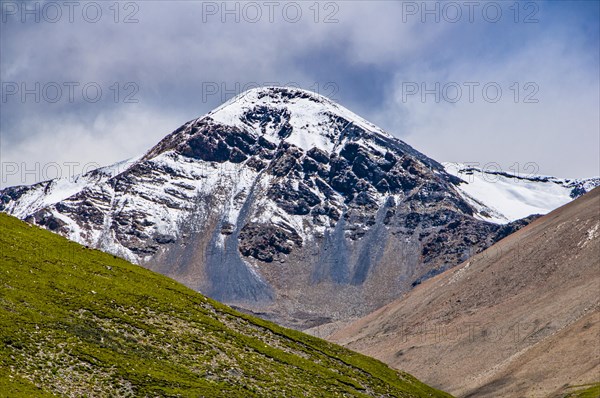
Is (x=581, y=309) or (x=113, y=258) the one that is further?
(x=581, y=309)

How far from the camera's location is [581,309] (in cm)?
18250

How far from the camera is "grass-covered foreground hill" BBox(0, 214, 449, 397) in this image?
42.2 meters

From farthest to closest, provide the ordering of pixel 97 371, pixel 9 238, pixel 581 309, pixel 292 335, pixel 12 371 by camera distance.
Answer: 1. pixel 581 309
2. pixel 292 335
3. pixel 9 238
4. pixel 97 371
5. pixel 12 371

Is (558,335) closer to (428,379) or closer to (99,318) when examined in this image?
(428,379)

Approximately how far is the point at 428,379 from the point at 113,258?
464 feet

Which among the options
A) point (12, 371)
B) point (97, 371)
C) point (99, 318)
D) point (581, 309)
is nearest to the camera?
point (12, 371)

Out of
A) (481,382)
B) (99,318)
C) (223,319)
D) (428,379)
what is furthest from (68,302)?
(428,379)

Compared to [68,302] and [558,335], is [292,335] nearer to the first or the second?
[68,302]

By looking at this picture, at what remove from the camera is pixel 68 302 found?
1933 inches

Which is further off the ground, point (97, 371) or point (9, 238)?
point (9, 238)

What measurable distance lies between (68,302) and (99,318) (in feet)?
7.53

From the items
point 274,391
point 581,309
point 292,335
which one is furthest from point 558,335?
point 274,391

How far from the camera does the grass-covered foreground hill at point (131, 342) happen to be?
4225cm

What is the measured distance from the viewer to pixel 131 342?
1874 inches
